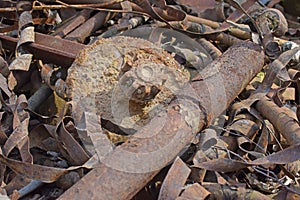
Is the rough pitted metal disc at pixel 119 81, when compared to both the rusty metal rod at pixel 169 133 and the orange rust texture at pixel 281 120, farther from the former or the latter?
the orange rust texture at pixel 281 120

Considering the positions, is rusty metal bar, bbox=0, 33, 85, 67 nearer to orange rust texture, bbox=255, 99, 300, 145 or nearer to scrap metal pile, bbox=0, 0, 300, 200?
scrap metal pile, bbox=0, 0, 300, 200

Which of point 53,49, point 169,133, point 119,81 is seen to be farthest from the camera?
point 53,49

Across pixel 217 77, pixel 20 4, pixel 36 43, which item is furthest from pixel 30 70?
pixel 217 77

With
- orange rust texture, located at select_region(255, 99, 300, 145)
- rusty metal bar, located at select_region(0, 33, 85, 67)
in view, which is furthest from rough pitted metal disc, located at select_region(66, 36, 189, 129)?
orange rust texture, located at select_region(255, 99, 300, 145)

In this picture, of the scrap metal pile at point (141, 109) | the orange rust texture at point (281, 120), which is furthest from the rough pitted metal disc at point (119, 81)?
the orange rust texture at point (281, 120)

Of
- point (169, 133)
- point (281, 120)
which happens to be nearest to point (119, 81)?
point (169, 133)

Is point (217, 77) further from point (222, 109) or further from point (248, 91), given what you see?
point (248, 91)

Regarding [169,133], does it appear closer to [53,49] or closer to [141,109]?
[141,109]
